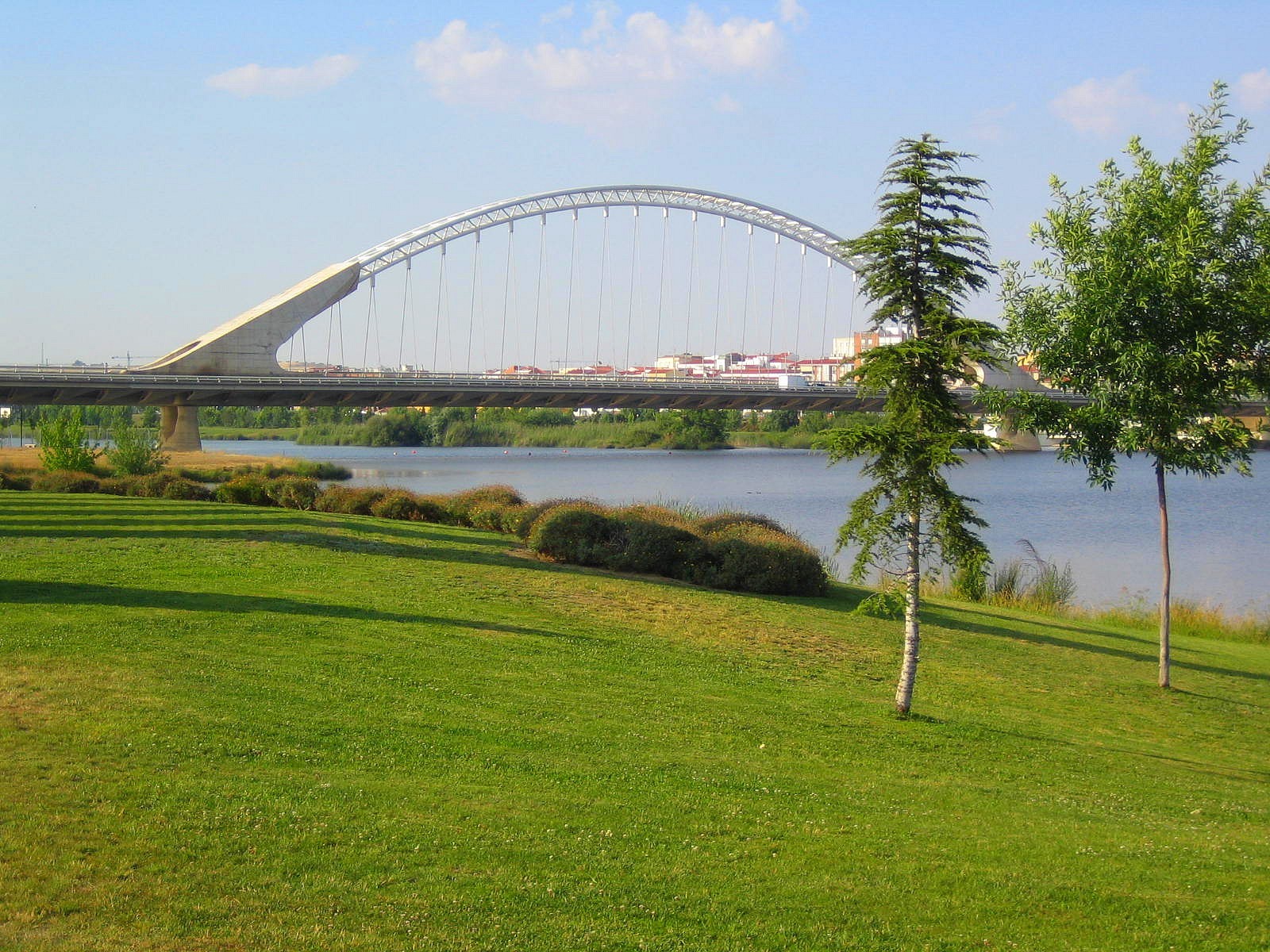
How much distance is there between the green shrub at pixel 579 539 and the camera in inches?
750

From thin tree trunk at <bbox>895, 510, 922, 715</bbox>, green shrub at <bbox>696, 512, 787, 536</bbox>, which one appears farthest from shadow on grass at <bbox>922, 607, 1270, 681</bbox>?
thin tree trunk at <bbox>895, 510, 922, 715</bbox>

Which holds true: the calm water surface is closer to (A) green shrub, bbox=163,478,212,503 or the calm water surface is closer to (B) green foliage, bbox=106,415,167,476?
(B) green foliage, bbox=106,415,167,476

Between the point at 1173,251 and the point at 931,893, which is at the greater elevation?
the point at 1173,251

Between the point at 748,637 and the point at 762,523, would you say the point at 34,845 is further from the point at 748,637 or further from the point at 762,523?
the point at 762,523

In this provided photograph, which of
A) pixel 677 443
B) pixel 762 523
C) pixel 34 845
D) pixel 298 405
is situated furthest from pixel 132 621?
pixel 677 443

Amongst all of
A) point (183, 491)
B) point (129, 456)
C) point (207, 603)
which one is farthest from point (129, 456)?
point (207, 603)

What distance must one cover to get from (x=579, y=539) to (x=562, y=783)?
1218 cm

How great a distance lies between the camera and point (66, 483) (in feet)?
97.5

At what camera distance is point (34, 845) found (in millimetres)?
5227

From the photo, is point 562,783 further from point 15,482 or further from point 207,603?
point 15,482

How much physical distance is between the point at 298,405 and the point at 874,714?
186 feet

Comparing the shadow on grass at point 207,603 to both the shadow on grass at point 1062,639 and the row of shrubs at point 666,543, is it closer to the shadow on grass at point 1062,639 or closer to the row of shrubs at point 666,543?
the row of shrubs at point 666,543

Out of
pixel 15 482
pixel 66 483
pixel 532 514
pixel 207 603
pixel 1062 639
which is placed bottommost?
pixel 1062 639

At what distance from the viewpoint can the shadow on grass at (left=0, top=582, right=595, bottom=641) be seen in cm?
1150
